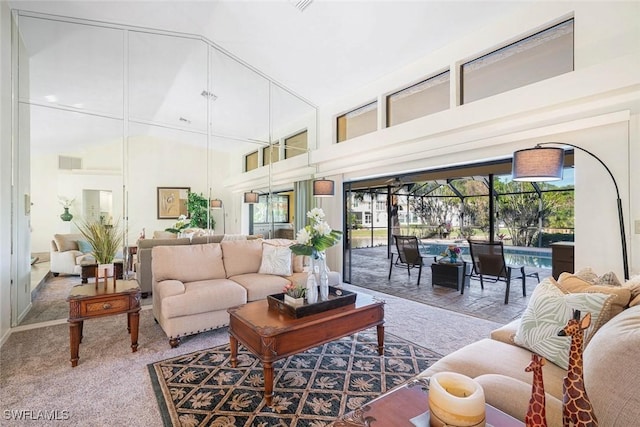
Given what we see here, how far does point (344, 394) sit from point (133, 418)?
4.62ft

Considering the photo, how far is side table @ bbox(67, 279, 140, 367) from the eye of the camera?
2568 mm

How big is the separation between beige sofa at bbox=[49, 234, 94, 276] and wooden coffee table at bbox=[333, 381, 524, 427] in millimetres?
4250

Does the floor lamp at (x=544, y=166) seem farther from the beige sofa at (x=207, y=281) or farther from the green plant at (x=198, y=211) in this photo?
the green plant at (x=198, y=211)

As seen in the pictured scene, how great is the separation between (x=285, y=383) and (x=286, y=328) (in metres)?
0.51

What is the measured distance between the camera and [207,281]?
11.6 ft

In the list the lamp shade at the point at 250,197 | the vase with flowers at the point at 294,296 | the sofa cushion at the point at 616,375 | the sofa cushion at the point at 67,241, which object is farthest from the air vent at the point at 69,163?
the sofa cushion at the point at 616,375

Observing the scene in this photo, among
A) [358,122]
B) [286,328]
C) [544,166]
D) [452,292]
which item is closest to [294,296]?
[286,328]

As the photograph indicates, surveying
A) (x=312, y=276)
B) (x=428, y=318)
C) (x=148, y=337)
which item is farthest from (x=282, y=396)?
(x=428, y=318)

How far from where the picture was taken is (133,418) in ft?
6.31

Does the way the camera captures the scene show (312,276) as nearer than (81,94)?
Yes

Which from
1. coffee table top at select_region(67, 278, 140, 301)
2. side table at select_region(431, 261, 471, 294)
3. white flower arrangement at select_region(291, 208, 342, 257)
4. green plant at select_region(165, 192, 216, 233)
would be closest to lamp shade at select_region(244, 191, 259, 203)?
green plant at select_region(165, 192, 216, 233)

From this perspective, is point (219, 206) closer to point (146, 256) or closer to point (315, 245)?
point (146, 256)

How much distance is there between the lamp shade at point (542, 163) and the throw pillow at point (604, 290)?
105 cm

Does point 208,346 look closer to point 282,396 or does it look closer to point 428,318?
point 282,396
